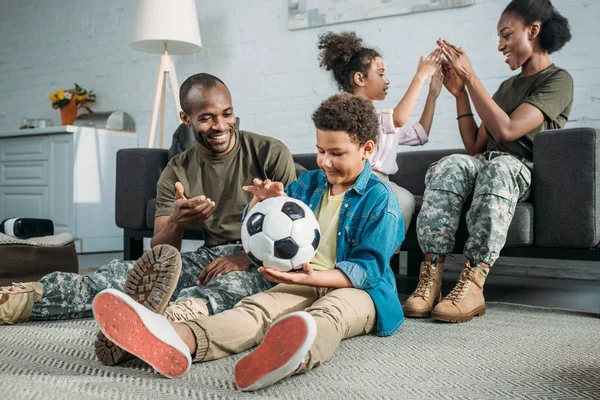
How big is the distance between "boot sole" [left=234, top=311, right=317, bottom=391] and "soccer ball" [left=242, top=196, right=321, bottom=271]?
286mm

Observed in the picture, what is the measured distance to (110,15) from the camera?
4.60 m

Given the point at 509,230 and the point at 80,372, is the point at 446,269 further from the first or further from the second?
the point at 80,372

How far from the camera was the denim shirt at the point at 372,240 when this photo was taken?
1.47 m

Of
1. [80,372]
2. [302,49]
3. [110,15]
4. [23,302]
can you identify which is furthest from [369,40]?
[80,372]

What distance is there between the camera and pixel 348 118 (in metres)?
1.50

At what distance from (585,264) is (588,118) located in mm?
733

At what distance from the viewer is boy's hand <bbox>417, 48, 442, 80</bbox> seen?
231 centimetres

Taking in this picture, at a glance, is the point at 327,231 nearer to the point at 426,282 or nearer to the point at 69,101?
the point at 426,282

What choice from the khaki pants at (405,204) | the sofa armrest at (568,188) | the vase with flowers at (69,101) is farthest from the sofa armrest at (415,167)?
the vase with flowers at (69,101)

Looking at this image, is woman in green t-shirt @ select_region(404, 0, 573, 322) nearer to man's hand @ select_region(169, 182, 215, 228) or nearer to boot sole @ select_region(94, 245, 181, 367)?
man's hand @ select_region(169, 182, 215, 228)

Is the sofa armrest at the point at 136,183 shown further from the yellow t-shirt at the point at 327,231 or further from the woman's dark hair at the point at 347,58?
the yellow t-shirt at the point at 327,231

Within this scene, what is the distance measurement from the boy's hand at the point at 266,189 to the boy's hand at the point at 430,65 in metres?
1.11

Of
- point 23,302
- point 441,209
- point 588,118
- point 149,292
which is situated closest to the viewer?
point 149,292

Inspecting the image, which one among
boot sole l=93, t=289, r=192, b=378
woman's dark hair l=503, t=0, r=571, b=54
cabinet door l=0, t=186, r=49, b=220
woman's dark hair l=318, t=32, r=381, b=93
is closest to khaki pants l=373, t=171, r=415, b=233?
woman's dark hair l=318, t=32, r=381, b=93
